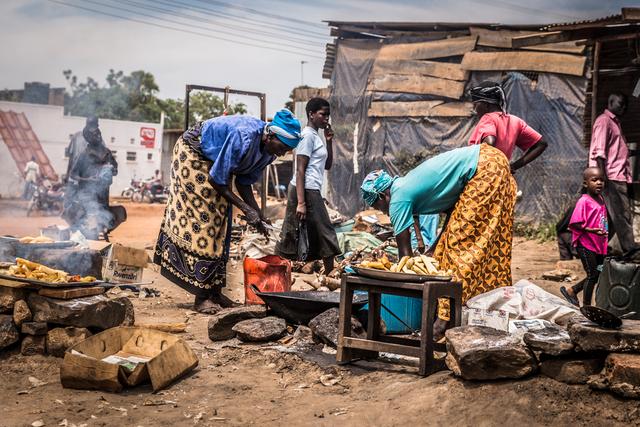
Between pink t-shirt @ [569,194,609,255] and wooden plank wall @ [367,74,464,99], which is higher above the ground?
wooden plank wall @ [367,74,464,99]

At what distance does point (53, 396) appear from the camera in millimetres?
4371

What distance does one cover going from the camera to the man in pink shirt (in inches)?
314

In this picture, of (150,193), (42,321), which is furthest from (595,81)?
(150,193)

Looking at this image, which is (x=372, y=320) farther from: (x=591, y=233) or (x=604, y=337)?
(x=591, y=233)

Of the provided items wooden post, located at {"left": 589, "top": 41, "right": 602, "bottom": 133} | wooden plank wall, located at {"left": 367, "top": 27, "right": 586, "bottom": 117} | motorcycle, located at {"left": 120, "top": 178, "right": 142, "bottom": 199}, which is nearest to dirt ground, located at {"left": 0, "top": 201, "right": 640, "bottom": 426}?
wooden post, located at {"left": 589, "top": 41, "right": 602, "bottom": 133}

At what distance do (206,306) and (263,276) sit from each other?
57 cm

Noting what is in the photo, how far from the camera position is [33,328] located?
505 centimetres

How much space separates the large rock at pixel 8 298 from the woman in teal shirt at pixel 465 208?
8.65 feet

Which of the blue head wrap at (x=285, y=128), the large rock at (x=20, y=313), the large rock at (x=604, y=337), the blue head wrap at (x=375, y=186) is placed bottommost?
the large rock at (x=20, y=313)

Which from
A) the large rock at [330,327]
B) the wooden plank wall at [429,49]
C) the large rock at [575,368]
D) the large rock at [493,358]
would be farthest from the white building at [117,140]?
the large rock at [575,368]

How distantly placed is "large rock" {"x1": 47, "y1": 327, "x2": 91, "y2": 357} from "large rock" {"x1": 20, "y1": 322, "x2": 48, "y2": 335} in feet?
0.19

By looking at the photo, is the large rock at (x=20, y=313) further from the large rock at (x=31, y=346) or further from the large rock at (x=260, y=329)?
the large rock at (x=260, y=329)

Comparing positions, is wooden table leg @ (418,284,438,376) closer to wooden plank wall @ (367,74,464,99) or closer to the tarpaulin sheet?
the tarpaulin sheet

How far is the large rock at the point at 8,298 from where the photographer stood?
5.10 m
